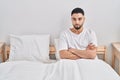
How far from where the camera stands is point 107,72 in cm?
203

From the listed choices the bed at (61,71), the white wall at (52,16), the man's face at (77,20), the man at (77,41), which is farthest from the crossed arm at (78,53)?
the white wall at (52,16)

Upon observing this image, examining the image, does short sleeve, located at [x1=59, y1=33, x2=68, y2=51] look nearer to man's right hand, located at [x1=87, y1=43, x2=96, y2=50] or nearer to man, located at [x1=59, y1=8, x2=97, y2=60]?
man, located at [x1=59, y1=8, x2=97, y2=60]

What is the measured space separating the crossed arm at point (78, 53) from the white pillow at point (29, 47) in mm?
337

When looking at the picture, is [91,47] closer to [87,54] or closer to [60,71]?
[87,54]

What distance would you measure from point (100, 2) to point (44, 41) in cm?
86

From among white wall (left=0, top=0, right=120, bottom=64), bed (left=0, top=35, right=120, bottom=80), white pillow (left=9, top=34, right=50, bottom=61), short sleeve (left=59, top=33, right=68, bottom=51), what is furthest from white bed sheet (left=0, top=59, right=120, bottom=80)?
white wall (left=0, top=0, right=120, bottom=64)

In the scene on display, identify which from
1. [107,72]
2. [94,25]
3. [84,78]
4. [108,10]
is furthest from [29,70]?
[108,10]

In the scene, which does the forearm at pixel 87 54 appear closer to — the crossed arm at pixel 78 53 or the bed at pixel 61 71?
the crossed arm at pixel 78 53

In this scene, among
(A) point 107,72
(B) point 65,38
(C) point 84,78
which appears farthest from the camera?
(B) point 65,38

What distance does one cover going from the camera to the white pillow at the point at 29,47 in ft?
8.80

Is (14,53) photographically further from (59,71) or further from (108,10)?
(108,10)

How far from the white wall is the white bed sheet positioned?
699 millimetres

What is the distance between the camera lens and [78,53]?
8.07ft

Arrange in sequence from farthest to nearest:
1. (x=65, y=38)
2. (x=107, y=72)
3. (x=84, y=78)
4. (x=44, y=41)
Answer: (x=44, y=41) < (x=65, y=38) < (x=107, y=72) < (x=84, y=78)
